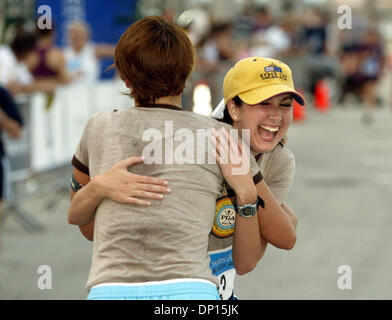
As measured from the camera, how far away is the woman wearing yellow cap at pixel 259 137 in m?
2.56

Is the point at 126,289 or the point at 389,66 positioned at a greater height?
the point at 389,66

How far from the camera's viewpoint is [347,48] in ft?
67.6

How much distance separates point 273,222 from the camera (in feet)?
8.44

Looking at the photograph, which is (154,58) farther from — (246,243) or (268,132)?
(246,243)

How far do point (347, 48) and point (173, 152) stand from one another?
62.5ft

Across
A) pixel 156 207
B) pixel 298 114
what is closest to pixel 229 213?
pixel 156 207

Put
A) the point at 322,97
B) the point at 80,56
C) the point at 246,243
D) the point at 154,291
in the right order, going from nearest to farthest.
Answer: the point at 154,291, the point at 246,243, the point at 80,56, the point at 322,97

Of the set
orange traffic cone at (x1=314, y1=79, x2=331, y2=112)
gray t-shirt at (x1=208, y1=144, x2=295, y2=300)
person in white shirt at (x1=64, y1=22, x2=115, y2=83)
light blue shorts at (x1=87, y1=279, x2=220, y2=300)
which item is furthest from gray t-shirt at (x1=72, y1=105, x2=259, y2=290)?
orange traffic cone at (x1=314, y1=79, x2=331, y2=112)

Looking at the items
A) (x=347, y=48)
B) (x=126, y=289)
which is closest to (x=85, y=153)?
(x=126, y=289)

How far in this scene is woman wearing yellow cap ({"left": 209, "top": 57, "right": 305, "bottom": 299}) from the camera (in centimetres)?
256

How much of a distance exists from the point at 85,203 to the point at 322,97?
1924cm

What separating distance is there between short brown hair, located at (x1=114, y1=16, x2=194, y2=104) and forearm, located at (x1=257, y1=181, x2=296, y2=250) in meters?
0.47

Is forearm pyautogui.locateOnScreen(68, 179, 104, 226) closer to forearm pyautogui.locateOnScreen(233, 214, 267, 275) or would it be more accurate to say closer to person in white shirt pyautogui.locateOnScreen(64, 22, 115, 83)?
forearm pyautogui.locateOnScreen(233, 214, 267, 275)

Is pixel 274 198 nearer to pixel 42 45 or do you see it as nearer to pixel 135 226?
pixel 135 226
